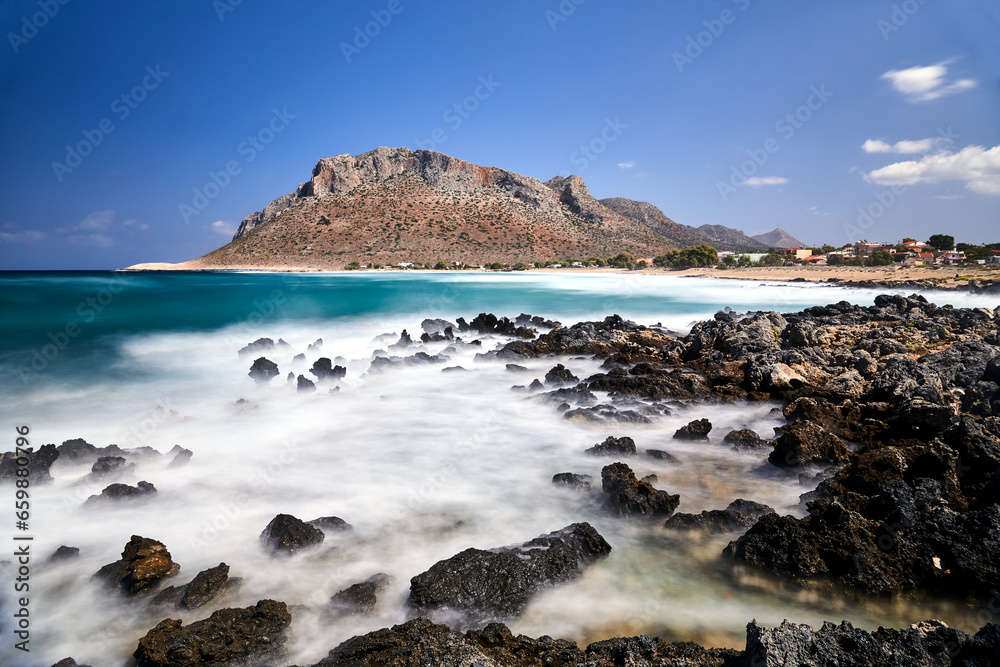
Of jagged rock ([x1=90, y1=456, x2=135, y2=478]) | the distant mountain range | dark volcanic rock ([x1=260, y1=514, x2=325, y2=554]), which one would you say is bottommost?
dark volcanic rock ([x1=260, y1=514, x2=325, y2=554])

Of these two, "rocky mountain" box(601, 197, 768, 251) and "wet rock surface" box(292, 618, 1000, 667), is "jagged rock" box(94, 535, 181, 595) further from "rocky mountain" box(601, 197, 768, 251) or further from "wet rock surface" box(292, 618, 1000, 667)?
"rocky mountain" box(601, 197, 768, 251)

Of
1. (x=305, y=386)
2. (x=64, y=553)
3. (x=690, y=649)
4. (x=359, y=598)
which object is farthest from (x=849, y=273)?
(x=64, y=553)

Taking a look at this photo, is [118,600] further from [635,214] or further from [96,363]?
[635,214]

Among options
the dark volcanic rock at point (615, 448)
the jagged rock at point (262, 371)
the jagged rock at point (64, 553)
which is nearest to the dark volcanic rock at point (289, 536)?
the jagged rock at point (64, 553)

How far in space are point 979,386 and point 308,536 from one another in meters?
11.4

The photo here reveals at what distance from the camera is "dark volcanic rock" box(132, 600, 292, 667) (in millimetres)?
3656

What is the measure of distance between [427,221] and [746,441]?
371 feet

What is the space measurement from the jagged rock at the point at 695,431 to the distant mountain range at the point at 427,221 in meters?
97.3

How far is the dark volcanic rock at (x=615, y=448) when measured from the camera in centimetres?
796

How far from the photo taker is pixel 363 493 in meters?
7.11

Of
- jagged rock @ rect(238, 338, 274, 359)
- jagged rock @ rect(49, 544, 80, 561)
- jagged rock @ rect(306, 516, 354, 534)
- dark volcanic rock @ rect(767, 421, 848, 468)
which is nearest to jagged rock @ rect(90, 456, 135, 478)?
jagged rock @ rect(49, 544, 80, 561)

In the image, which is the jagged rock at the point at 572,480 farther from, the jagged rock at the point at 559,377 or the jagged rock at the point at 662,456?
the jagged rock at the point at 559,377

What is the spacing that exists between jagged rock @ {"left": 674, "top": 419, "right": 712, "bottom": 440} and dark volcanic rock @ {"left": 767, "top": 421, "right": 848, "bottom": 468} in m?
1.14

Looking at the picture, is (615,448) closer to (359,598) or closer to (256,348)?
(359,598)
